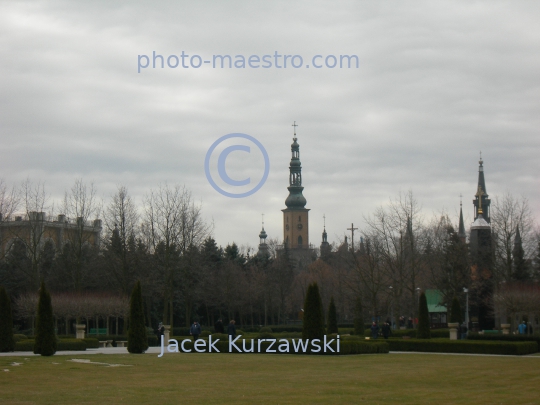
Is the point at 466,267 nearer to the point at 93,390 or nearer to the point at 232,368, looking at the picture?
the point at 232,368

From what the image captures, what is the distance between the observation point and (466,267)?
54.1 m

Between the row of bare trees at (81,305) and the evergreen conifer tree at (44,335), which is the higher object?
the row of bare trees at (81,305)

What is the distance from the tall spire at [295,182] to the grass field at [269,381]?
3589 inches

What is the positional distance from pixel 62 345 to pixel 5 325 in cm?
338

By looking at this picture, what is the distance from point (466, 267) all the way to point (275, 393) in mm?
42234

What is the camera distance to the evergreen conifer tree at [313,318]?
93.6ft

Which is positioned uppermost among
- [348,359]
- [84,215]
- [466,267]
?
[84,215]

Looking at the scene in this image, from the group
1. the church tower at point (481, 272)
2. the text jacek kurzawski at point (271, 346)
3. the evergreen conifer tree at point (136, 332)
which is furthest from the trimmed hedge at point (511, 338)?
the evergreen conifer tree at point (136, 332)

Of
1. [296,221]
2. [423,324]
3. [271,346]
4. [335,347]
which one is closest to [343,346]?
[335,347]

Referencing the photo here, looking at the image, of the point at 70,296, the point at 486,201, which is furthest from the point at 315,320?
the point at 486,201

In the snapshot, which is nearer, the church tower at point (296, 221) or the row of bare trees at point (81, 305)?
the row of bare trees at point (81, 305)

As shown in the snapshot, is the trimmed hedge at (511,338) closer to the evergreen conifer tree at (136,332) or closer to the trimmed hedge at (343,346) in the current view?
the trimmed hedge at (343,346)

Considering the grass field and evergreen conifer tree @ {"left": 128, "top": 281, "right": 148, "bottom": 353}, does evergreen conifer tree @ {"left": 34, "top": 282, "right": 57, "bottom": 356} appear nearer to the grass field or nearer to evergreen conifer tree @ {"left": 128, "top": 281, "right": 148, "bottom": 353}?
the grass field

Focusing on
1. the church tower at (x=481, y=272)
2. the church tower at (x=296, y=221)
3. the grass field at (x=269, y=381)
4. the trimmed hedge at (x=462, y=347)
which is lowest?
the trimmed hedge at (x=462, y=347)
